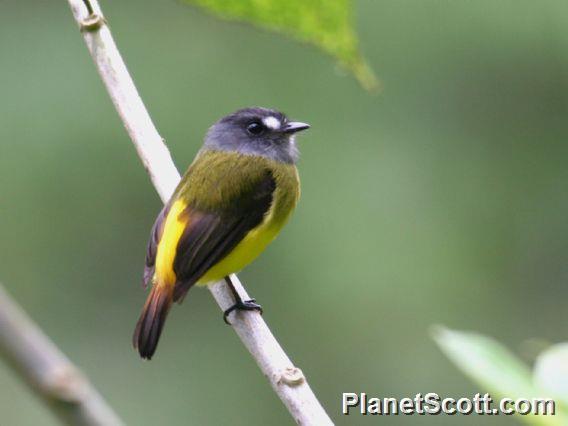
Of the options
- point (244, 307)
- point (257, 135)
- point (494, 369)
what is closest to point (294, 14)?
point (494, 369)

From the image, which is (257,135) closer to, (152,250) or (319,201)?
(152,250)

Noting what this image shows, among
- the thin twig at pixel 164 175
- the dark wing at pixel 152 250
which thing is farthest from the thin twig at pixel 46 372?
the dark wing at pixel 152 250

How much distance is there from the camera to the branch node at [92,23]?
1.80 meters

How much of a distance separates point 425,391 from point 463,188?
5.55 ft

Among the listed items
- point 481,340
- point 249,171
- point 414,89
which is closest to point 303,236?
point 414,89

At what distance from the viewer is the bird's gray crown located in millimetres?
3402

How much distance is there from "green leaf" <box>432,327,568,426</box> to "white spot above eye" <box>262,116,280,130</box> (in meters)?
2.54

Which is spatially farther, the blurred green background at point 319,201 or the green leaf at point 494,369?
the blurred green background at point 319,201

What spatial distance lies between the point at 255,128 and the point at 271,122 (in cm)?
6

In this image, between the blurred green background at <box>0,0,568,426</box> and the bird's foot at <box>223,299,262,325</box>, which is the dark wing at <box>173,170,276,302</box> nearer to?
the bird's foot at <box>223,299,262,325</box>

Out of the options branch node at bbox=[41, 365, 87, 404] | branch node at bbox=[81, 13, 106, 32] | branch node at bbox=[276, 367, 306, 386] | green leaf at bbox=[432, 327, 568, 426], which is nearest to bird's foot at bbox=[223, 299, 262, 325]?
branch node at bbox=[276, 367, 306, 386]

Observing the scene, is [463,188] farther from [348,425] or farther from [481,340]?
[481,340]

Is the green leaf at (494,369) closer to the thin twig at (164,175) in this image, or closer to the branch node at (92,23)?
the thin twig at (164,175)

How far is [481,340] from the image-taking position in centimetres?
98
